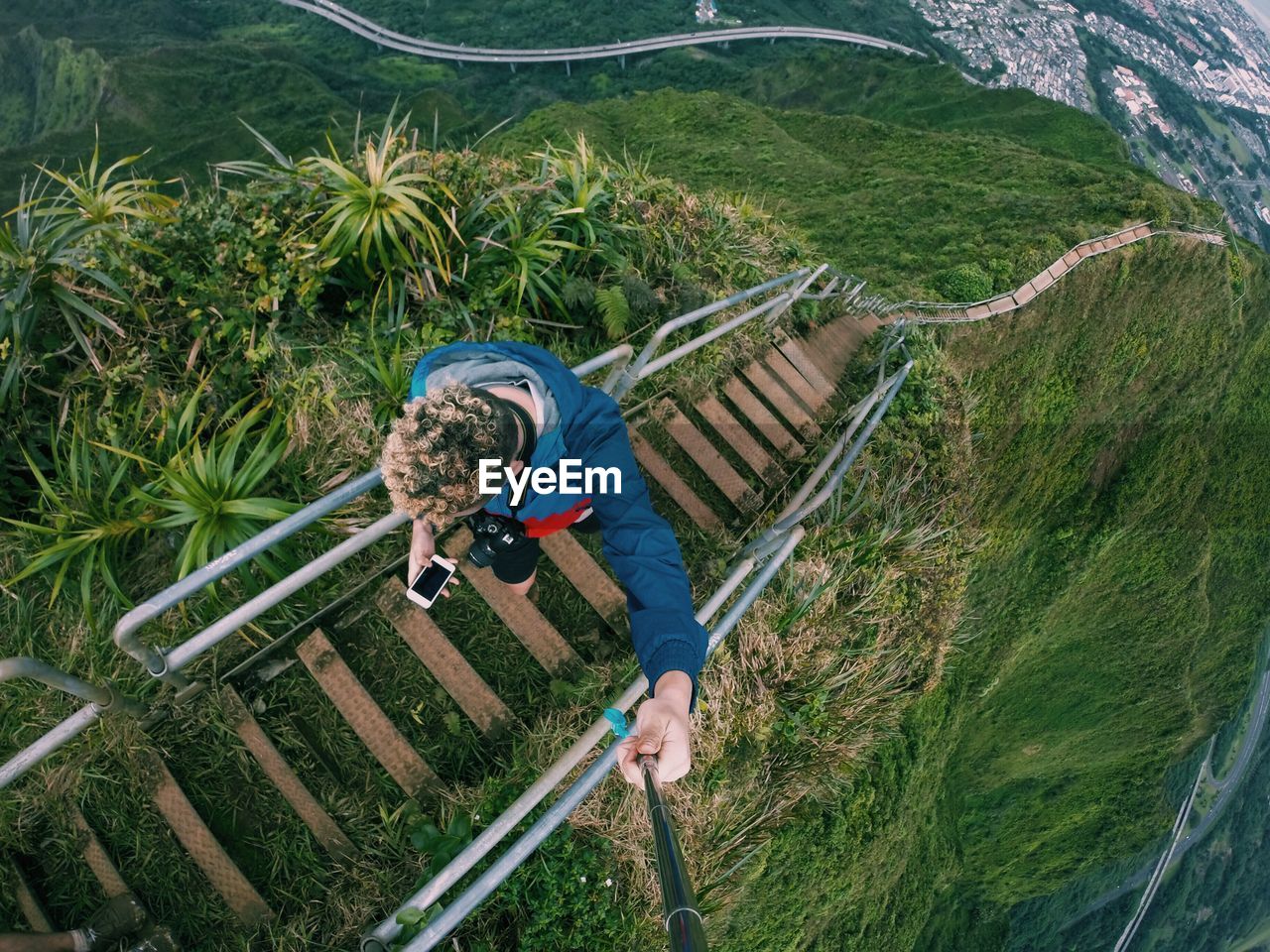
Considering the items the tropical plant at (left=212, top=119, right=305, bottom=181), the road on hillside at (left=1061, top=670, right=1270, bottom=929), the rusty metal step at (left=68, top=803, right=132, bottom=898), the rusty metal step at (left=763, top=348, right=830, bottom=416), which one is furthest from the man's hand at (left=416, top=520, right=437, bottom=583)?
the road on hillside at (left=1061, top=670, right=1270, bottom=929)

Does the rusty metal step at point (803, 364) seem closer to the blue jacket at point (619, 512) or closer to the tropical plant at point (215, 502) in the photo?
the blue jacket at point (619, 512)

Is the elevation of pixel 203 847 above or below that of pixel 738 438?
above

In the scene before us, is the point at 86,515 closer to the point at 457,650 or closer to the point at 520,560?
the point at 457,650

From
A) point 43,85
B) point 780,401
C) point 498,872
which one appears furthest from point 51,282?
point 43,85

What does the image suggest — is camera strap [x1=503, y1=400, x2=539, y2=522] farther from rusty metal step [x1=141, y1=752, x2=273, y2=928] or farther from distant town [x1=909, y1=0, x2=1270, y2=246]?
distant town [x1=909, y1=0, x2=1270, y2=246]

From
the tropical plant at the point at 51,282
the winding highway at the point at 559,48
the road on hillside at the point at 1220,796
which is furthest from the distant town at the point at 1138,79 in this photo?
the tropical plant at the point at 51,282

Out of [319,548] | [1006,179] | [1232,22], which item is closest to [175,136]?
[1006,179]
